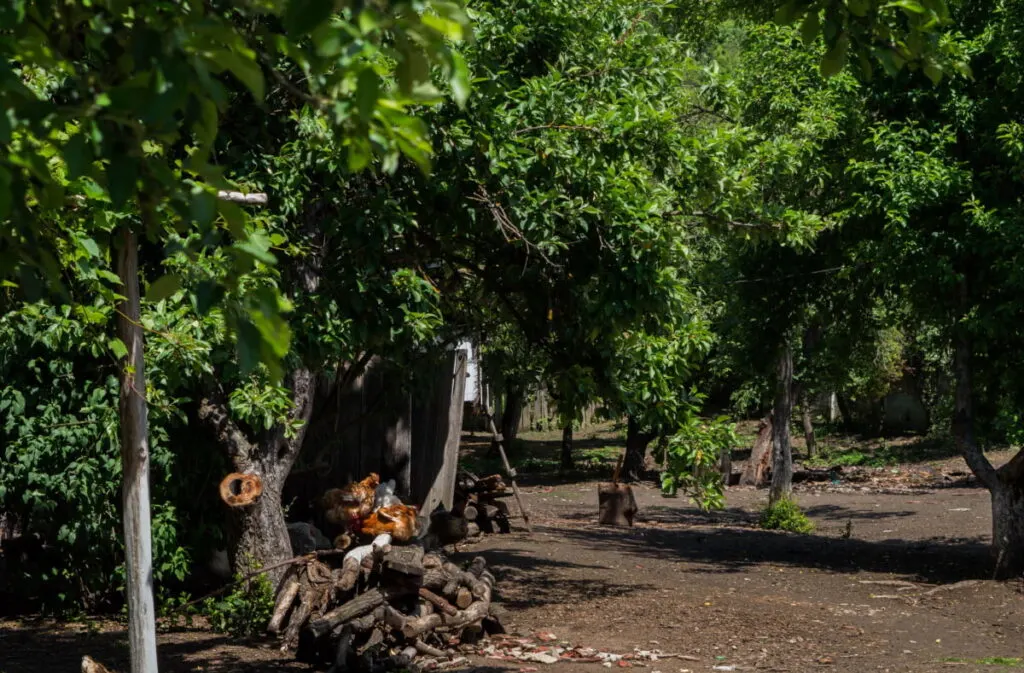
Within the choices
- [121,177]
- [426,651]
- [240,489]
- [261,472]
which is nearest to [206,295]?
[121,177]

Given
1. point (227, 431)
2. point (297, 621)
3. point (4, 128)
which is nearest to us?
point (4, 128)

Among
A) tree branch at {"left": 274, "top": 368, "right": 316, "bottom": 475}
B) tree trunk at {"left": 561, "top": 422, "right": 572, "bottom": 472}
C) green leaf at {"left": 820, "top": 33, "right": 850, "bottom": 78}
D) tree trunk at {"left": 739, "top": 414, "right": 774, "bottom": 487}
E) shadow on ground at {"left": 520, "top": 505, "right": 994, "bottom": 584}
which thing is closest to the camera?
green leaf at {"left": 820, "top": 33, "right": 850, "bottom": 78}

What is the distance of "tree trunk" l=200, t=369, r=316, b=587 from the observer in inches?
388

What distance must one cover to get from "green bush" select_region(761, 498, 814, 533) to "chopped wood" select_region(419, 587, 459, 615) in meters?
10.2

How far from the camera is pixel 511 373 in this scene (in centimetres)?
1383

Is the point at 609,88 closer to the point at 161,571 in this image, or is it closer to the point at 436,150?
the point at 436,150

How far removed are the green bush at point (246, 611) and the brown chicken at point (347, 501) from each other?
1472 millimetres

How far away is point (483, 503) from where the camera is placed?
647 inches

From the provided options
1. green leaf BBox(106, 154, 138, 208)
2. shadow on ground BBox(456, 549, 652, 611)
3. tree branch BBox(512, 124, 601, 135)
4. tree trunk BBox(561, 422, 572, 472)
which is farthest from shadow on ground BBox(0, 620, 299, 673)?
tree trunk BBox(561, 422, 572, 472)

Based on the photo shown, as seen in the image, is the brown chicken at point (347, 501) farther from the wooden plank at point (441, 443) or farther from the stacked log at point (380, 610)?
the wooden plank at point (441, 443)

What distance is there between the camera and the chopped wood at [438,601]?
30.6ft

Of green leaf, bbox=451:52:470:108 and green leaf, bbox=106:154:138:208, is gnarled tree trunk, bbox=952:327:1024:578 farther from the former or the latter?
green leaf, bbox=106:154:138:208

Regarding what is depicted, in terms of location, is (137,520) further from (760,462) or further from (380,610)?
(760,462)

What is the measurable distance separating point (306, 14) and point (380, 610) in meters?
6.46
